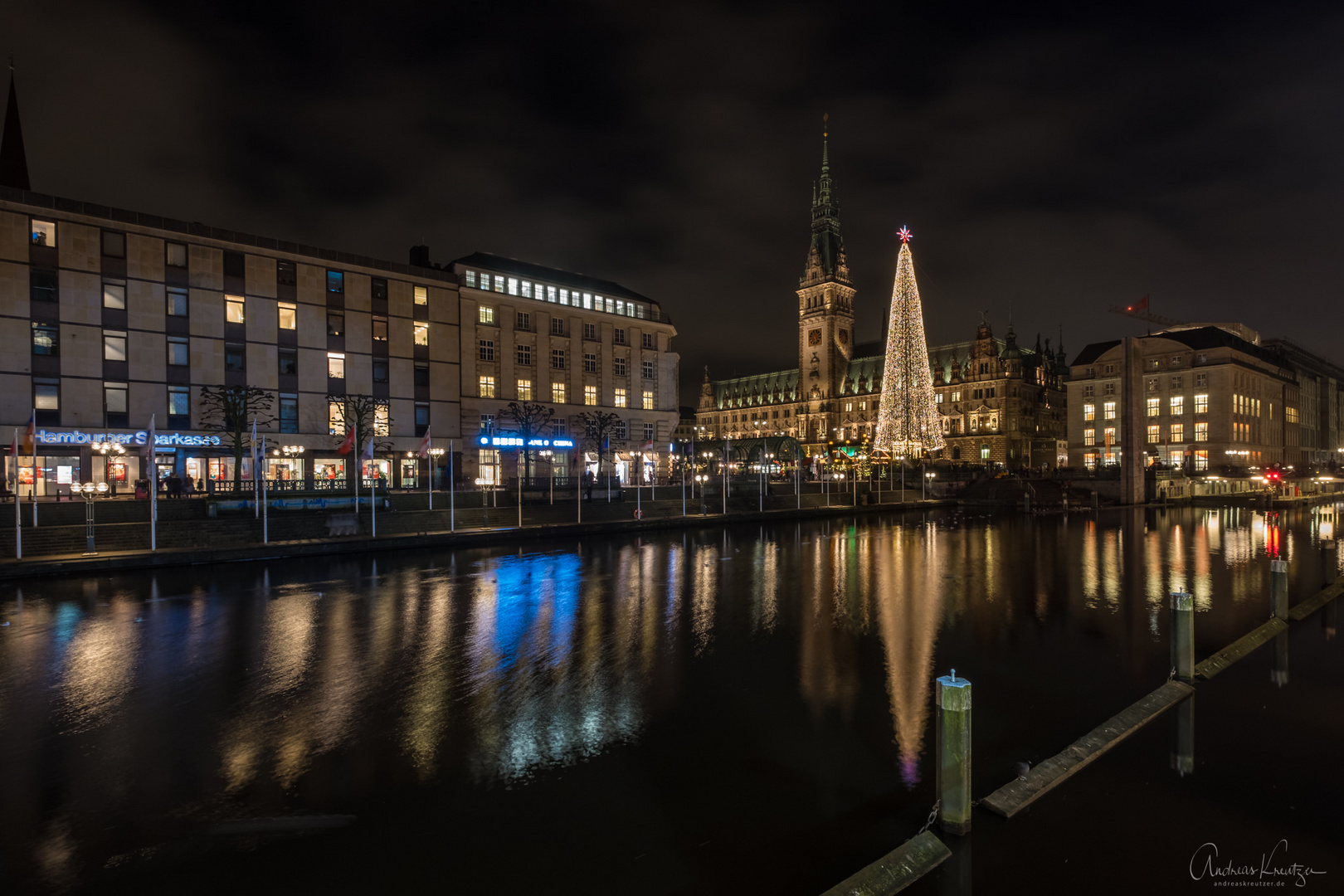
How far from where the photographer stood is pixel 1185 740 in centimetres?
873

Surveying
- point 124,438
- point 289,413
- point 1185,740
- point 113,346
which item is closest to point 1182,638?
point 1185,740

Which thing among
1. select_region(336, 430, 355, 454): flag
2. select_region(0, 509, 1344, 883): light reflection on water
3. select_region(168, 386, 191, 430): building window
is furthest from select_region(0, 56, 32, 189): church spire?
select_region(0, 509, 1344, 883): light reflection on water

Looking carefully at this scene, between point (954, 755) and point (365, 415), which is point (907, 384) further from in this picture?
point (954, 755)

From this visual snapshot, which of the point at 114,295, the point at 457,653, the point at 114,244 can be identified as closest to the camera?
the point at 457,653

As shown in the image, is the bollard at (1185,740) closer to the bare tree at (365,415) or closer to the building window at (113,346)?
the bare tree at (365,415)

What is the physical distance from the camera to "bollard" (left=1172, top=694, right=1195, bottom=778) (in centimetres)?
800

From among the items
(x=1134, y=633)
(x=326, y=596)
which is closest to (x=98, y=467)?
(x=326, y=596)

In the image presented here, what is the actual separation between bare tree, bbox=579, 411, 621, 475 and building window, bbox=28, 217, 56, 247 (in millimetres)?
42884

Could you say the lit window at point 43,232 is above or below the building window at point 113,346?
above

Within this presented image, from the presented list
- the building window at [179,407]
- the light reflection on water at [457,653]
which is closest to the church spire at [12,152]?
the building window at [179,407]

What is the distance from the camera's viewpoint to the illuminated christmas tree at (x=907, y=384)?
5994 cm

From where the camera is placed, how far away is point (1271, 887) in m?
5.89

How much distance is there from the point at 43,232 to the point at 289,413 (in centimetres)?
1922

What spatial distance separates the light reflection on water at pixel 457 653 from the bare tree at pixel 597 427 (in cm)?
3905
